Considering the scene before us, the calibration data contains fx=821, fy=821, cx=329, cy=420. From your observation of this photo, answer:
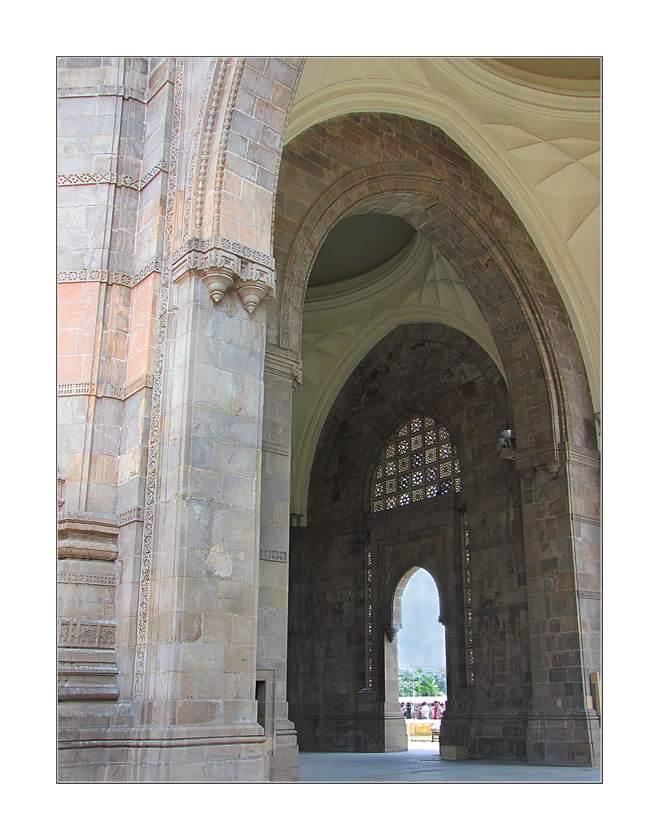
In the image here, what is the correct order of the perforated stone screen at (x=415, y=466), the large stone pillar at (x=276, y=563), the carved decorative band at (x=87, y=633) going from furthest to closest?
the perforated stone screen at (x=415, y=466) < the large stone pillar at (x=276, y=563) < the carved decorative band at (x=87, y=633)

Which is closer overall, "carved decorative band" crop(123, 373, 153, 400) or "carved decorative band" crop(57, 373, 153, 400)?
"carved decorative band" crop(123, 373, 153, 400)

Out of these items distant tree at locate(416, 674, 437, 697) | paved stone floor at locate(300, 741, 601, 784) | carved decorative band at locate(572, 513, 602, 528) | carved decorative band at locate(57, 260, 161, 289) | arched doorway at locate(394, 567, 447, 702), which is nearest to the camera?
carved decorative band at locate(57, 260, 161, 289)

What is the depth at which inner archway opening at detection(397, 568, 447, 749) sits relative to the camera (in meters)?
24.8

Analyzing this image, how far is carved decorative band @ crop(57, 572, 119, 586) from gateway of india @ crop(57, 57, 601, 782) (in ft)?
0.08

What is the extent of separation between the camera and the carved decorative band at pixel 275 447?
862 centimetres

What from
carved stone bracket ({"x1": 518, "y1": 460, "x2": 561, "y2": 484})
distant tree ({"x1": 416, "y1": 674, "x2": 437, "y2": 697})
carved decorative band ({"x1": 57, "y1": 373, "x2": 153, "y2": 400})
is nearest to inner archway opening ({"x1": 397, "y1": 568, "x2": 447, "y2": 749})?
distant tree ({"x1": 416, "y1": 674, "x2": 437, "y2": 697})

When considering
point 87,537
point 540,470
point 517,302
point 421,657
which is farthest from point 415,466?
point 421,657

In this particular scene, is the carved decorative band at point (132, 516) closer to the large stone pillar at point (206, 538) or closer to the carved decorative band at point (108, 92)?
the large stone pillar at point (206, 538)

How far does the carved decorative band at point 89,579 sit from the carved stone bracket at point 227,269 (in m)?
2.40

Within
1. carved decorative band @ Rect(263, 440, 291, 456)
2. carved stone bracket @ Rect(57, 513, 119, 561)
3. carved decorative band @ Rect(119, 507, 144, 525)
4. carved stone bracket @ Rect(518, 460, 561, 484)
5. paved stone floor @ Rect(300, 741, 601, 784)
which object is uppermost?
carved stone bracket @ Rect(518, 460, 561, 484)

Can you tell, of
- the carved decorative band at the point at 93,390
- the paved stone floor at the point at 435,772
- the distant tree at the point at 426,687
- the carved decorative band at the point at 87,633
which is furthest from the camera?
the distant tree at the point at 426,687

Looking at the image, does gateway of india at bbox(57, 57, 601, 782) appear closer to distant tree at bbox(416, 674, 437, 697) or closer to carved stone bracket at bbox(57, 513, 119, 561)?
carved stone bracket at bbox(57, 513, 119, 561)

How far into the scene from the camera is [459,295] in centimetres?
1512

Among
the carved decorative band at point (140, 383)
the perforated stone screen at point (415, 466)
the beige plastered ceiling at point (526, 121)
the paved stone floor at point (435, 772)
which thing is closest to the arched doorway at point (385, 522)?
the perforated stone screen at point (415, 466)
